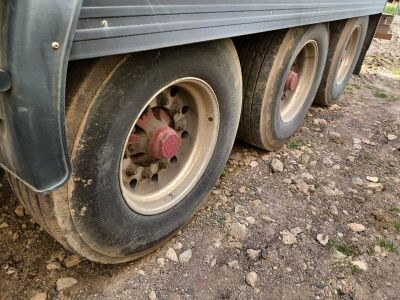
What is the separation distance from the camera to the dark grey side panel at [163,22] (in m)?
0.92

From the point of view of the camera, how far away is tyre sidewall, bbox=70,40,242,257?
1.14 m

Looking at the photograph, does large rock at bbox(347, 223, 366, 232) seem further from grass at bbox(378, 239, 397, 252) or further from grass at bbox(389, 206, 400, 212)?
grass at bbox(389, 206, 400, 212)

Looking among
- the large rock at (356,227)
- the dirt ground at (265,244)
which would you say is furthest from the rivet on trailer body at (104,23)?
the large rock at (356,227)

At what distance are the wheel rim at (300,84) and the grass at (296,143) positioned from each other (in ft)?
0.65

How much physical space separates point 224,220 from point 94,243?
86 cm

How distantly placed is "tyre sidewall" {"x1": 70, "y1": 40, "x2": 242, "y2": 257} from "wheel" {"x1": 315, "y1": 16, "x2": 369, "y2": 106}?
1786 millimetres

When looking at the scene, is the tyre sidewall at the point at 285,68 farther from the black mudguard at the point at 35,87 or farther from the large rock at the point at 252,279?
the black mudguard at the point at 35,87

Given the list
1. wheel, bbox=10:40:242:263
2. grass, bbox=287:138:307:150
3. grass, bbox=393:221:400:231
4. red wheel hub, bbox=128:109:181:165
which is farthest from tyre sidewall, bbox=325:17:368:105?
red wheel hub, bbox=128:109:181:165

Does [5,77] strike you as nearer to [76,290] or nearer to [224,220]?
[76,290]

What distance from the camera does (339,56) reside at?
3.23 m

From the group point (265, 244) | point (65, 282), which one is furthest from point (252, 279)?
point (65, 282)

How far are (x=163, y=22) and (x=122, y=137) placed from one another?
0.41 meters

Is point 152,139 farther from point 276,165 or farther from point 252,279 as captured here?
point 276,165

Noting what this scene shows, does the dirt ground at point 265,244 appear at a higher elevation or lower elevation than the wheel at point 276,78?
lower
